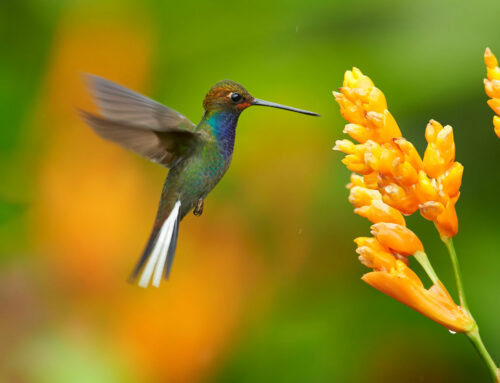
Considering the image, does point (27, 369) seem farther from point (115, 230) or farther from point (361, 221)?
point (361, 221)

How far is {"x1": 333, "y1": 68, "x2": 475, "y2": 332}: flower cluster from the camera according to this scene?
1.49 meters

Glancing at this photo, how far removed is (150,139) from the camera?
1.91 metres

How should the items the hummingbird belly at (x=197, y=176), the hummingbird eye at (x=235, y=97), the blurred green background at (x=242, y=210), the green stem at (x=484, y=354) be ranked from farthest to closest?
the blurred green background at (x=242, y=210) < the hummingbird belly at (x=197, y=176) < the hummingbird eye at (x=235, y=97) < the green stem at (x=484, y=354)

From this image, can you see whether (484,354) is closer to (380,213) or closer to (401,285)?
(401,285)

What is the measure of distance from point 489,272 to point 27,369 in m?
1.81

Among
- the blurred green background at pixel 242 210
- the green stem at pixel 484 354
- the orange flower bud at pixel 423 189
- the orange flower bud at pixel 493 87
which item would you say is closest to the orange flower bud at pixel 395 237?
the orange flower bud at pixel 423 189

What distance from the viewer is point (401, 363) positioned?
299 centimetres

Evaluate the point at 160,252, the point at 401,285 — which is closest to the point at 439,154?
the point at 401,285

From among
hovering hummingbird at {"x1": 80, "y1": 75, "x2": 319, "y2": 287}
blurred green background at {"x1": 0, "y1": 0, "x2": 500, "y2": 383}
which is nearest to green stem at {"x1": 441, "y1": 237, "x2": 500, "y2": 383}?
hovering hummingbird at {"x1": 80, "y1": 75, "x2": 319, "y2": 287}

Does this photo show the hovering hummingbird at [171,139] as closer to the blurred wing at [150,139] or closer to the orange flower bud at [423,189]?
the blurred wing at [150,139]

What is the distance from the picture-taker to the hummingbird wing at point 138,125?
1.72m

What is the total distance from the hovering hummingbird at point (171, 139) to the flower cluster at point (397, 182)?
6.5 inches

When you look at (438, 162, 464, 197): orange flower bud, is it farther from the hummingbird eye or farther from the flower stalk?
the hummingbird eye

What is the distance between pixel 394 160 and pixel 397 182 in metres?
0.05
